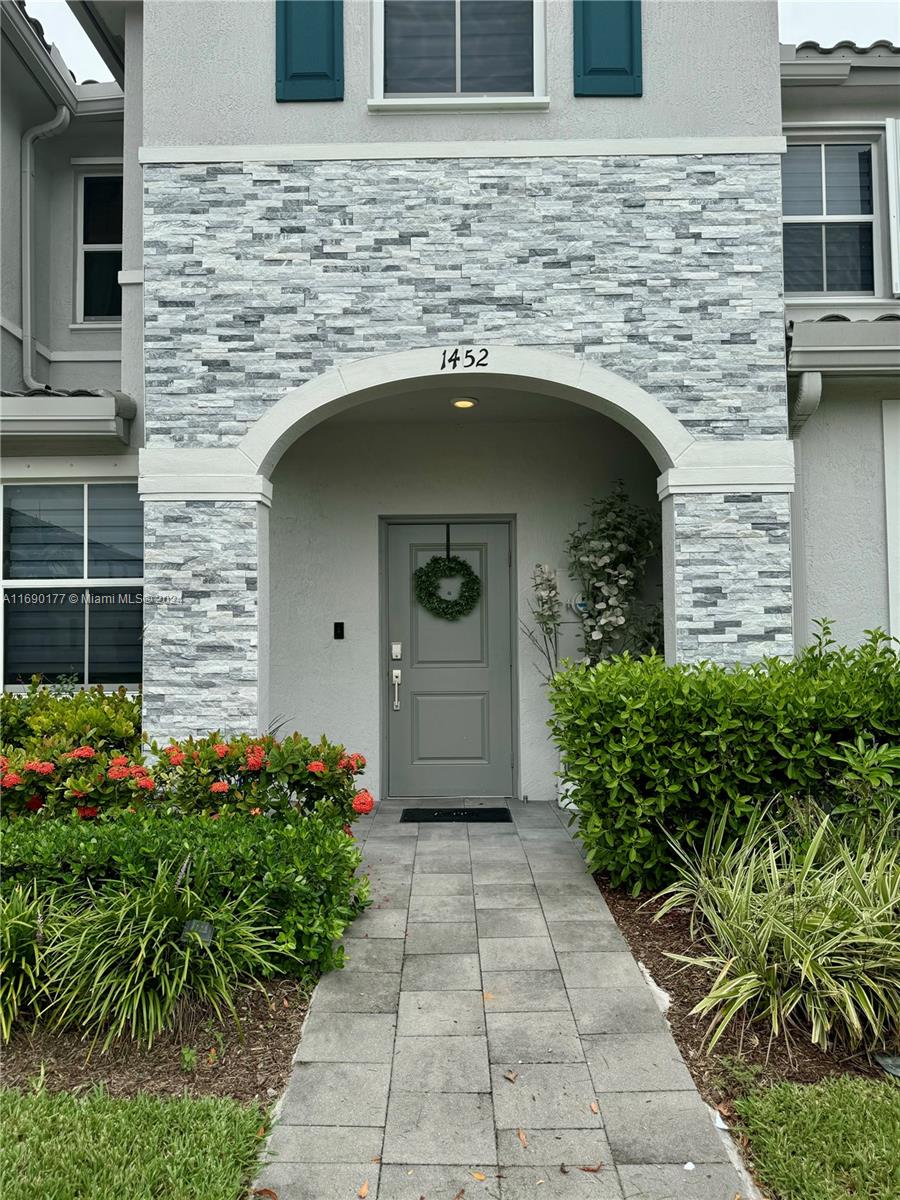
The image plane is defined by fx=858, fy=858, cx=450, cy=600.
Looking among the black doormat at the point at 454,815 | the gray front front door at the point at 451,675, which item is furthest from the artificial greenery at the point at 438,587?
the black doormat at the point at 454,815

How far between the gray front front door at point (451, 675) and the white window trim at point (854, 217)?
3258 millimetres

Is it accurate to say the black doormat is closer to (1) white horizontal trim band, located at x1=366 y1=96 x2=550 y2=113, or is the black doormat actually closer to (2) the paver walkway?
(2) the paver walkway

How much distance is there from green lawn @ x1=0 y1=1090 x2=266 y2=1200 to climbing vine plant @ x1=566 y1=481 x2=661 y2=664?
4667 millimetres

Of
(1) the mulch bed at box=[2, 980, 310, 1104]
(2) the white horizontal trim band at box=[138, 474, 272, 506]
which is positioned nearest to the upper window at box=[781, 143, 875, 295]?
(2) the white horizontal trim band at box=[138, 474, 272, 506]

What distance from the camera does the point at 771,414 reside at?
575cm

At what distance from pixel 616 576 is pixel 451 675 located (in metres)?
1.68

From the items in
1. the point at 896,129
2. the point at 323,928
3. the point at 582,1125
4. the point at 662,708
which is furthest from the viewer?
the point at 896,129

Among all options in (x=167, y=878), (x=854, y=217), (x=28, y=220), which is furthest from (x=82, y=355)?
(x=854, y=217)

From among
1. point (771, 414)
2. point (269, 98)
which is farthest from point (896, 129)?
point (269, 98)

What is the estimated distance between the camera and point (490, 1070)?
10.5ft

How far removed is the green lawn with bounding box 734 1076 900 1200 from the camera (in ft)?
8.22

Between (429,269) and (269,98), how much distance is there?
163cm

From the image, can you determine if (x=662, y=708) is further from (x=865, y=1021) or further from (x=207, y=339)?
(x=207, y=339)

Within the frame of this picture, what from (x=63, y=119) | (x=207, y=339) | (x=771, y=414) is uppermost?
(x=63, y=119)
